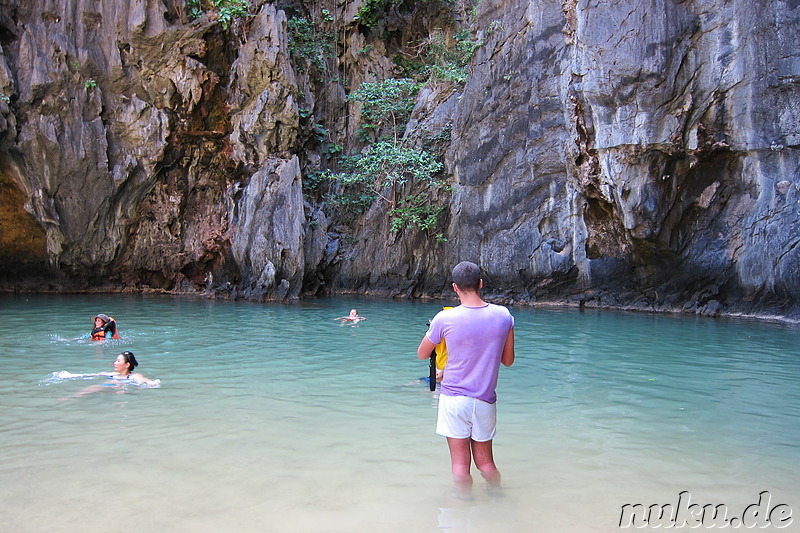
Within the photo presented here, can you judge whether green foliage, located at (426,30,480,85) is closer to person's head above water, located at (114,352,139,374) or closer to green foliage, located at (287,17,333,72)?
green foliage, located at (287,17,333,72)

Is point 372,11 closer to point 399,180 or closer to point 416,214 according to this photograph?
point 399,180

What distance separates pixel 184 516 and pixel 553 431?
319 centimetres

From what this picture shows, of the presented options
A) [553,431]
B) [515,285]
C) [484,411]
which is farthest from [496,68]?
[484,411]

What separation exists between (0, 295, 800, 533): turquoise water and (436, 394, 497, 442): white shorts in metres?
0.45

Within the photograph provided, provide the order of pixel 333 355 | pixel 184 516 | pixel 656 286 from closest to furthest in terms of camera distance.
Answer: pixel 184 516 → pixel 333 355 → pixel 656 286

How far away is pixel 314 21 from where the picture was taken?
86.2ft

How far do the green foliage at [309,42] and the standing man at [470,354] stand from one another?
23259 millimetres

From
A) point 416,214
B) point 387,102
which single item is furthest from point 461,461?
point 387,102

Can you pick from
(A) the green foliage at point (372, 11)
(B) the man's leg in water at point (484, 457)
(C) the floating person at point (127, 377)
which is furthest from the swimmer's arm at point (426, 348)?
(A) the green foliage at point (372, 11)

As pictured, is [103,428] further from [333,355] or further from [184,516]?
[333,355]

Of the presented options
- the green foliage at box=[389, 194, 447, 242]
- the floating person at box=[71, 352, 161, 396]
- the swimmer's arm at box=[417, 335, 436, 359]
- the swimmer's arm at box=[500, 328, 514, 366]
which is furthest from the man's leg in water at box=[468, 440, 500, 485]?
the green foliage at box=[389, 194, 447, 242]

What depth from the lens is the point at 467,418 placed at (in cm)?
346

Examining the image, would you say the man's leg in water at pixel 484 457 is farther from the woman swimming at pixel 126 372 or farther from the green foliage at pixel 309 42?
the green foliage at pixel 309 42

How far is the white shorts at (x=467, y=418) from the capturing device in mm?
3443
